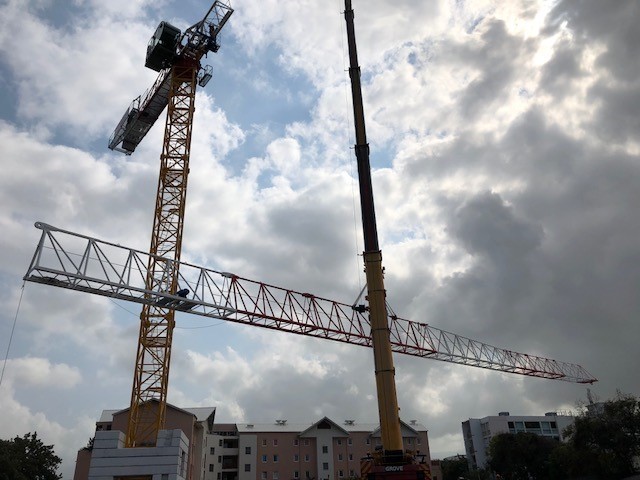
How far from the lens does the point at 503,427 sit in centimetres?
10050

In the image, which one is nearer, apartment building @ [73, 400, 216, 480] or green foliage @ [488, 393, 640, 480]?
apartment building @ [73, 400, 216, 480]

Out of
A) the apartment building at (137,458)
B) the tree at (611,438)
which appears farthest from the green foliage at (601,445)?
the apartment building at (137,458)

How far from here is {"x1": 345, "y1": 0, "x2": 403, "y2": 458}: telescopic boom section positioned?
26.9m

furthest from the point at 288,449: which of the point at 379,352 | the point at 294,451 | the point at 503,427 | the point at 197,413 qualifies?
the point at 379,352

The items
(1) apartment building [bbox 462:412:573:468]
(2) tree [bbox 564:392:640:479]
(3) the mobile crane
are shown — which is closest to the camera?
(3) the mobile crane

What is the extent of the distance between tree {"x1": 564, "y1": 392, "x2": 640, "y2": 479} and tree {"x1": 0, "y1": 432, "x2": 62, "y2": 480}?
57.7m

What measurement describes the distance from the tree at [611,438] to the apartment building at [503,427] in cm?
4344

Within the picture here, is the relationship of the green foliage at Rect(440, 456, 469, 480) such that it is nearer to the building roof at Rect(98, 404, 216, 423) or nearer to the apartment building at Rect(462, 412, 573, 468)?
the apartment building at Rect(462, 412, 573, 468)

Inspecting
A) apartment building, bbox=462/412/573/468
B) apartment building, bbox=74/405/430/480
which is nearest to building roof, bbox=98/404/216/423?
apartment building, bbox=74/405/430/480

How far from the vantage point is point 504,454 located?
2867 inches

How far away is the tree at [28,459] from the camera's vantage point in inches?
1991

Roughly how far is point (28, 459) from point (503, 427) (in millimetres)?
79148

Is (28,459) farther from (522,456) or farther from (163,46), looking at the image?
(522,456)

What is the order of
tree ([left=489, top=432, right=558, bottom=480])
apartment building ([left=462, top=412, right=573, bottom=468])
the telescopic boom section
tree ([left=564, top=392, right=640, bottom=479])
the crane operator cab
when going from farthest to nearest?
apartment building ([left=462, top=412, right=573, bottom=468])
tree ([left=489, top=432, right=558, bottom=480])
tree ([left=564, top=392, right=640, bottom=479])
the crane operator cab
the telescopic boom section
